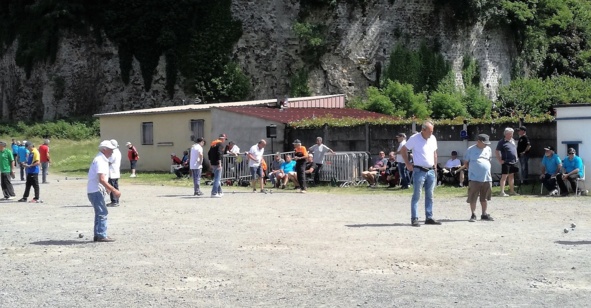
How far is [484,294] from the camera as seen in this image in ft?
29.5

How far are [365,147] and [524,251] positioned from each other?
1709 cm

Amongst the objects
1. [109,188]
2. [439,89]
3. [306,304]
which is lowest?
[306,304]

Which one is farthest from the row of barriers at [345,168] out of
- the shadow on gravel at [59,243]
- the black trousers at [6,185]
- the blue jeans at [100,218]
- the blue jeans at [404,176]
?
the shadow on gravel at [59,243]

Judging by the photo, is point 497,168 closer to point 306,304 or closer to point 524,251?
point 524,251

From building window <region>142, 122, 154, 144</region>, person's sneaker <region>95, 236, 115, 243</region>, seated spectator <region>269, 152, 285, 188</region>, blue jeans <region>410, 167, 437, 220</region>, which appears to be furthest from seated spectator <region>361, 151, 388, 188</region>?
person's sneaker <region>95, 236, 115, 243</region>

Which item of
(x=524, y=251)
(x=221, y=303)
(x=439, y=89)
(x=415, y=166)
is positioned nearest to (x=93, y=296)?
(x=221, y=303)

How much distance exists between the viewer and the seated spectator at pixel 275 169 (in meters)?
27.7

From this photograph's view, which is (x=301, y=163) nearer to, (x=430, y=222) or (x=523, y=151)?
(x=523, y=151)

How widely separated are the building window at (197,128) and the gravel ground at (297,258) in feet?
53.0

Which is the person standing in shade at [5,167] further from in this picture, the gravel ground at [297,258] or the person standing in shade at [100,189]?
the person standing in shade at [100,189]

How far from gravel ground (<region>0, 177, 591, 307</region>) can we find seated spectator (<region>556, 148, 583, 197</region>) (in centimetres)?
271

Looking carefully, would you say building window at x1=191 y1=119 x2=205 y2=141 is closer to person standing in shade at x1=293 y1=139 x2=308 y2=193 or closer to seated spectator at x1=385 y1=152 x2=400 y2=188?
person standing in shade at x1=293 y1=139 x2=308 y2=193

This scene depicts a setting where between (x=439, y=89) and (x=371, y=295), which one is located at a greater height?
(x=439, y=89)

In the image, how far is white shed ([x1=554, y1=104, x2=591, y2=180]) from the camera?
2162cm
